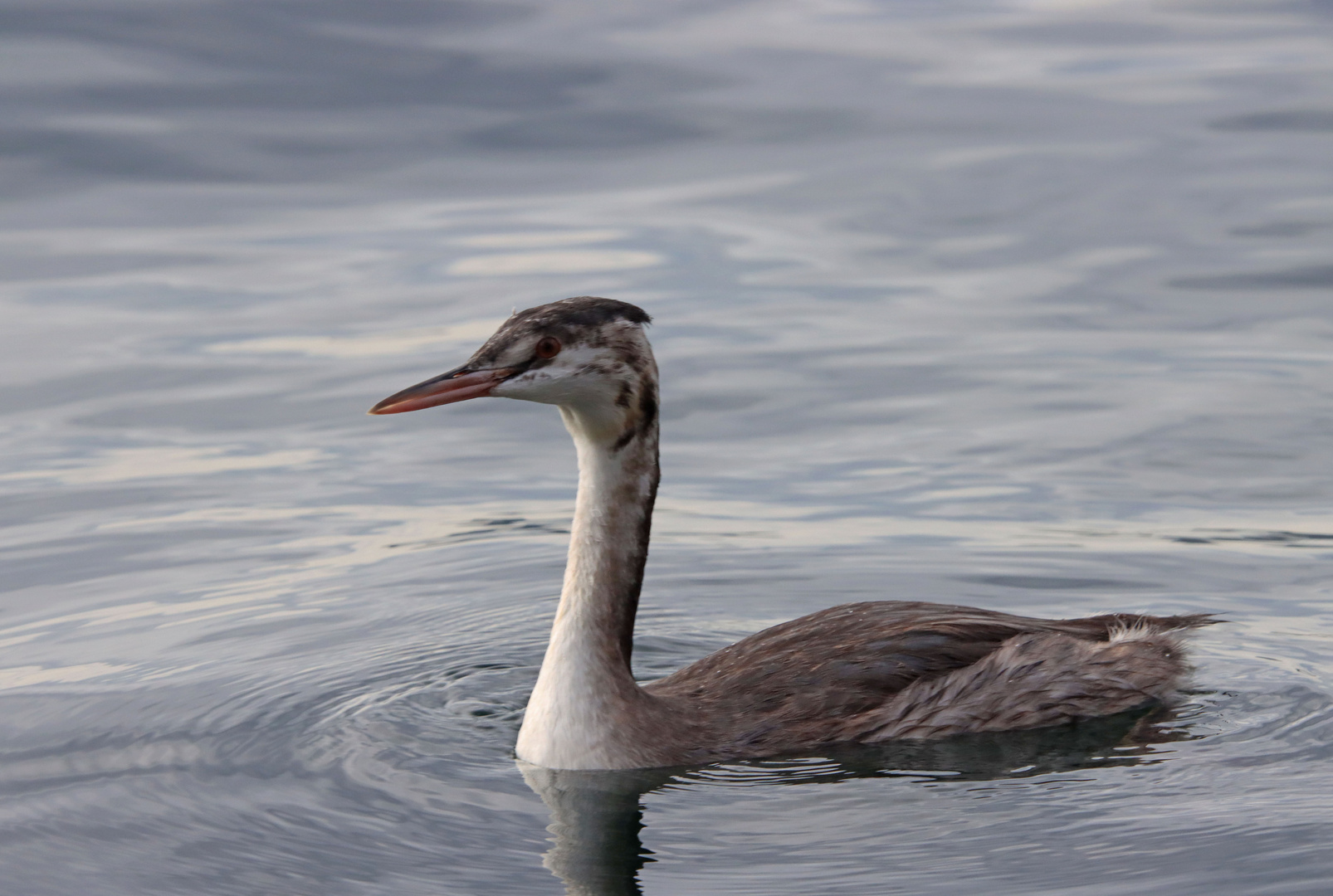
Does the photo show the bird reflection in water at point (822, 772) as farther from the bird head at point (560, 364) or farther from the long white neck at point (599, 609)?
the bird head at point (560, 364)

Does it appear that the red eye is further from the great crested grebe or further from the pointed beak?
the pointed beak

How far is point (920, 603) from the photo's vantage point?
27.5ft

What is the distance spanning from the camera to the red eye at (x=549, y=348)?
715 centimetres

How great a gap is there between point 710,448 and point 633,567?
5.14 meters

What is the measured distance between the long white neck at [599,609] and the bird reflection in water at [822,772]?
110 mm

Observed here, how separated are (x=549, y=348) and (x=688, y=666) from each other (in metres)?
1.81

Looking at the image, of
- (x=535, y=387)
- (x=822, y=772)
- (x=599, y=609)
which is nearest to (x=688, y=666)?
(x=599, y=609)

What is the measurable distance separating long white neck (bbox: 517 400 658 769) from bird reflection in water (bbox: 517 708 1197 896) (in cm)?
11

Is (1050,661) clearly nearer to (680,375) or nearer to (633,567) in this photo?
(633,567)

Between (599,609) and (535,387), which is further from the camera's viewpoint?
(599,609)

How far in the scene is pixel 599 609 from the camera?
764 centimetres

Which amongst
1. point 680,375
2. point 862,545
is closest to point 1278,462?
point 862,545

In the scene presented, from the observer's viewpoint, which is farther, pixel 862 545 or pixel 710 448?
pixel 710 448

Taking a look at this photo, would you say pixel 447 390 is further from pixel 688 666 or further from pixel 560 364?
pixel 688 666
